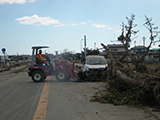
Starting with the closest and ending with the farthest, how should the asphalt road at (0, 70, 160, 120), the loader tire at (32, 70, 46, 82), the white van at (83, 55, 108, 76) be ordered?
the asphalt road at (0, 70, 160, 120)
the white van at (83, 55, 108, 76)
the loader tire at (32, 70, 46, 82)

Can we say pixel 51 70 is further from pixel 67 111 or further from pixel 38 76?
pixel 67 111

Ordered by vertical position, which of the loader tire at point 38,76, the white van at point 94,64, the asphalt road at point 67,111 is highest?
the white van at point 94,64

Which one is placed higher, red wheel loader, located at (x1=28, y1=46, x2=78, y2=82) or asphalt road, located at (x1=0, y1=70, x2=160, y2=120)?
red wheel loader, located at (x1=28, y1=46, x2=78, y2=82)

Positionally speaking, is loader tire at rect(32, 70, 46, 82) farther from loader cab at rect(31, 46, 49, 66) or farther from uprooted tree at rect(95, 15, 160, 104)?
uprooted tree at rect(95, 15, 160, 104)

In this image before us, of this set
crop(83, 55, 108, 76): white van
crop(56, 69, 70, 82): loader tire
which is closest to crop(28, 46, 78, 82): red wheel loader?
crop(56, 69, 70, 82): loader tire

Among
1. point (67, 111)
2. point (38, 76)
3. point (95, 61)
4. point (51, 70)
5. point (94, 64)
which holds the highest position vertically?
point (95, 61)

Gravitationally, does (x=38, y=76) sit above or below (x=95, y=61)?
below

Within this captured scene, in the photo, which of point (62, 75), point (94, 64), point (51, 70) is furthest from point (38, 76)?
point (94, 64)

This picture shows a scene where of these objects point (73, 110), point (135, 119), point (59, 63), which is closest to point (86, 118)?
point (73, 110)

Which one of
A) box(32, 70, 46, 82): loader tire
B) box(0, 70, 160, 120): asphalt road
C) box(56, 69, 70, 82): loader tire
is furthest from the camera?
box(32, 70, 46, 82): loader tire

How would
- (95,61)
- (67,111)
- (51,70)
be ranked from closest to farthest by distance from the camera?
(67,111)
(51,70)
(95,61)

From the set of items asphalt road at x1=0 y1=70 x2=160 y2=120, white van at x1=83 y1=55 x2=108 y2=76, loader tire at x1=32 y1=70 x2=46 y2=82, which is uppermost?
white van at x1=83 y1=55 x2=108 y2=76

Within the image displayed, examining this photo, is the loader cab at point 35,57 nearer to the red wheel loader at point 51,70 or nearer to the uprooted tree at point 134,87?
the red wheel loader at point 51,70

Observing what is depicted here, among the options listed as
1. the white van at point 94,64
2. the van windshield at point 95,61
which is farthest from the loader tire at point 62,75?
the van windshield at point 95,61
